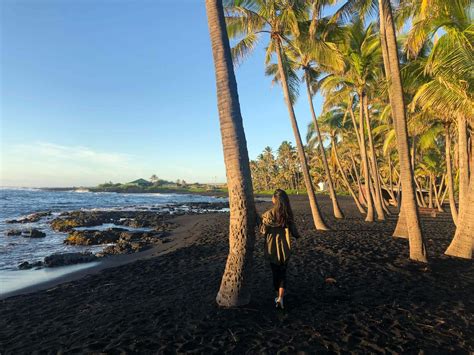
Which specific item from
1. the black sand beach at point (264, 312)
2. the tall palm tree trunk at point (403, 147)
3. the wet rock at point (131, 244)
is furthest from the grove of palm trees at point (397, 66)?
the wet rock at point (131, 244)

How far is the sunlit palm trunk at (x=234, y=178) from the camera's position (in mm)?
5066

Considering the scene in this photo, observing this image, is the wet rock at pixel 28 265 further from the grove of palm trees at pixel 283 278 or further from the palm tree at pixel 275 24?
the palm tree at pixel 275 24

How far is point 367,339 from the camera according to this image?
4141 millimetres

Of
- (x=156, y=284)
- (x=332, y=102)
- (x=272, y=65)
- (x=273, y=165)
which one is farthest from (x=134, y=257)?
(x=273, y=165)

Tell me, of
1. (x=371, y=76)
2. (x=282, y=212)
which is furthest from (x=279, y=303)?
(x=371, y=76)

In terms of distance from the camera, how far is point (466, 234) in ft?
27.9

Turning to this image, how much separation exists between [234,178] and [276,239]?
4.16 ft

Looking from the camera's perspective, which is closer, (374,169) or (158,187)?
(374,169)

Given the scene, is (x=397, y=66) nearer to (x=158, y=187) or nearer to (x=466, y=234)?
(x=466, y=234)

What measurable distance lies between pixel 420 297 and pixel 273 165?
259 feet

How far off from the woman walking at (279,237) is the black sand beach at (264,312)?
543mm

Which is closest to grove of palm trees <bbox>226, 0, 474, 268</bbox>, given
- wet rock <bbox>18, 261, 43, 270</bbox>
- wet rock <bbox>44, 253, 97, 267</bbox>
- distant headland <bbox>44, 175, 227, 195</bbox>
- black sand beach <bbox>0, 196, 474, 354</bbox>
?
black sand beach <bbox>0, 196, 474, 354</bbox>

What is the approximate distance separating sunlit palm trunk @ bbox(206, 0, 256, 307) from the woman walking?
281 mm

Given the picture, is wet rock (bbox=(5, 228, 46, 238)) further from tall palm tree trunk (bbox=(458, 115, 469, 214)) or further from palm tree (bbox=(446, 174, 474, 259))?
tall palm tree trunk (bbox=(458, 115, 469, 214))
